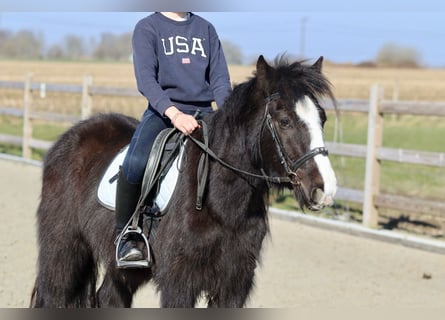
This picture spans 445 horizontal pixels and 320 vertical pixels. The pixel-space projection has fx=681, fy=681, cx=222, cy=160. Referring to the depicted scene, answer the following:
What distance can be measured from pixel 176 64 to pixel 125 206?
887 mm

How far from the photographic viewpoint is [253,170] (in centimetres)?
365

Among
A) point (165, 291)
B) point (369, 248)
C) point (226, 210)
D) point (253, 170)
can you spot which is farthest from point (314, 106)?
point (369, 248)

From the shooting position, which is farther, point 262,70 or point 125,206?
point 125,206

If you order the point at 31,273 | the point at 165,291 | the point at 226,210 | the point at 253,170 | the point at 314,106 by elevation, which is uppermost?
the point at 314,106

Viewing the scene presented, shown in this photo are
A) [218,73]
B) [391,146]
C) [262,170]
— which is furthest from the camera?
[391,146]

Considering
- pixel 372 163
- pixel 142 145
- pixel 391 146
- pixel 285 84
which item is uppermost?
pixel 285 84

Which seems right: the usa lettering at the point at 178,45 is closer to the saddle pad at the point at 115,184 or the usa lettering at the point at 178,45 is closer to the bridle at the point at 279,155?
the bridle at the point at 279,155

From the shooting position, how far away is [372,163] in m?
8.88

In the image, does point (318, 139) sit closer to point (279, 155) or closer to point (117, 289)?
point (279, 155)

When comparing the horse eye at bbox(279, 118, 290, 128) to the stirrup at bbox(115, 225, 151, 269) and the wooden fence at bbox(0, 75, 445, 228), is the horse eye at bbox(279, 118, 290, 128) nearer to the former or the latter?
the stirrup at bbox(115, 225, 151, 269)

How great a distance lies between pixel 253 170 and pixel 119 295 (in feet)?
5.69

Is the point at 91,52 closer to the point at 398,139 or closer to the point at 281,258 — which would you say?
the point at 398,139

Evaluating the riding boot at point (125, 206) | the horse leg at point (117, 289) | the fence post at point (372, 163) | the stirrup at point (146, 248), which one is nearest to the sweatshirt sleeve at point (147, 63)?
the riding boot at point (125, 206)

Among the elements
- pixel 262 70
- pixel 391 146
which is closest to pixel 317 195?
pixel 262 70
